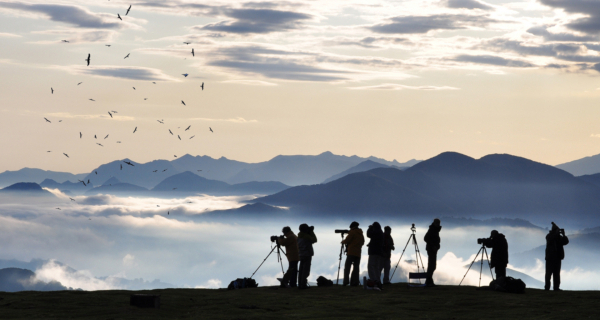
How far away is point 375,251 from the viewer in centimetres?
2003

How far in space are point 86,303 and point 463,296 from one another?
1050 cm

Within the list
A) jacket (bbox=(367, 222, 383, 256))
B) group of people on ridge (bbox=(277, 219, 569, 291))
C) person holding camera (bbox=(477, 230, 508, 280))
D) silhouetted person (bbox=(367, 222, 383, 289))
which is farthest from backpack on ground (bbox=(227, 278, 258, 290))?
person holding camera (bbox=(477, 230, 508, 280))

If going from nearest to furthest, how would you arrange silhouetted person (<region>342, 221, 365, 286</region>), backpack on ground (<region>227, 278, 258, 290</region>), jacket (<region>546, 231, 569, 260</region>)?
1. jacket (<region>546, 231, 569, 260</region>)
2. silhouetted person (<region>342, 221, 365, 286</region>)
3. backpack on ground (<region>227, 278, 258, 290</region>)

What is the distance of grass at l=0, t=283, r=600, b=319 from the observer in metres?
14.0

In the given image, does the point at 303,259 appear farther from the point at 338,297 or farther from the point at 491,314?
the point at 491,314

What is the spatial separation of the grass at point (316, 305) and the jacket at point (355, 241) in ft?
4.91

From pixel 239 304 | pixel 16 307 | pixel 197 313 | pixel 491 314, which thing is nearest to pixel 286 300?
pixel 239 304

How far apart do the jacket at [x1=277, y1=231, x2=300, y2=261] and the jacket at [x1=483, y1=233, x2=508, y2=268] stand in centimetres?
625

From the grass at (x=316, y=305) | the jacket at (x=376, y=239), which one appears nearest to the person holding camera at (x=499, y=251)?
the grass at (x=316, y=305)

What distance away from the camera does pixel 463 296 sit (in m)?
16.7

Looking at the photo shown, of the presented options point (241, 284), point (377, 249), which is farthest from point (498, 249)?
point (241, 284)

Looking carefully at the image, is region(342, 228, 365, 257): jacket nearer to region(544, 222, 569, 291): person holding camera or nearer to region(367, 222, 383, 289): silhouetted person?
region(367, 222, 383, 289): silhouetted person

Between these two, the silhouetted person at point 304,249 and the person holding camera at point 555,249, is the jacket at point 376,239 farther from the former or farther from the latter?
the person holding camera at point 555,249

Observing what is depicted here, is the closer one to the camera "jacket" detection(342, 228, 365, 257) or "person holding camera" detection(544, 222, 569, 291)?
"person holding camera" detection(544, 222, 569, 291)
